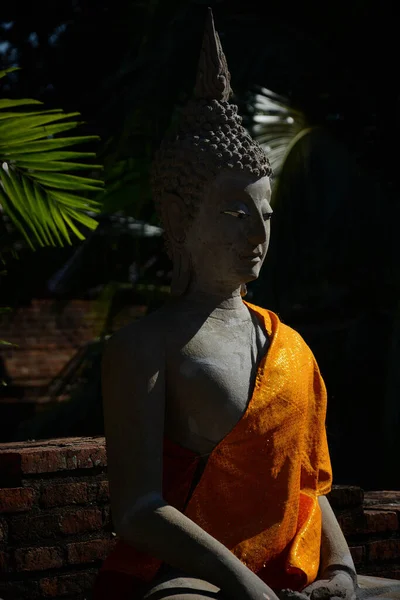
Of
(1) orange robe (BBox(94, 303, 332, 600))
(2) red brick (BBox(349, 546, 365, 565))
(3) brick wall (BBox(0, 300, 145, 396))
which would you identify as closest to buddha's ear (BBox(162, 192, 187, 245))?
(1) orange robe (BBox(94, 303, 332, 600))

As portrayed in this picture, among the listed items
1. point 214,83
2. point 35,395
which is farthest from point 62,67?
point 214,83

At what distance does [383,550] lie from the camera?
16.5 feet

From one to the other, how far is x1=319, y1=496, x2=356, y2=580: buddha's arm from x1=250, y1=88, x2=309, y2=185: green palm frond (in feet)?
19.6

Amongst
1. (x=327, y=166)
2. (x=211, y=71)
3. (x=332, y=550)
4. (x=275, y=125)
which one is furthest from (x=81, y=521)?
(x=275, y=125)

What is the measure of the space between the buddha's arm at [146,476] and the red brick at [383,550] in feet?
6.55

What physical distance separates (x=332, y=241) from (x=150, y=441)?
21.9 ft

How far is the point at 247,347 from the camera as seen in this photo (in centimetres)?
342

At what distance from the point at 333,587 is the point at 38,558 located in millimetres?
1441

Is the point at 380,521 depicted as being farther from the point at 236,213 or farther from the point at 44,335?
the point at 44,335

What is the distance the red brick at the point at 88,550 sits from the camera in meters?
4.39

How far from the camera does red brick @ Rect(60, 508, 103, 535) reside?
439 centimetres

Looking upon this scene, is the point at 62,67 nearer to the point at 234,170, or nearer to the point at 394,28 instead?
the point at 394,28

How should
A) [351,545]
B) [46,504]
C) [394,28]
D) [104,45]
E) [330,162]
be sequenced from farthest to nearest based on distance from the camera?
1. [104,45]
2. [394,28]
3. [330,162]
4. [351,545]
5. [46,504]

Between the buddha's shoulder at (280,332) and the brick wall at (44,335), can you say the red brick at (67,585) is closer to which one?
the buddha's shoulder at (280,332)
